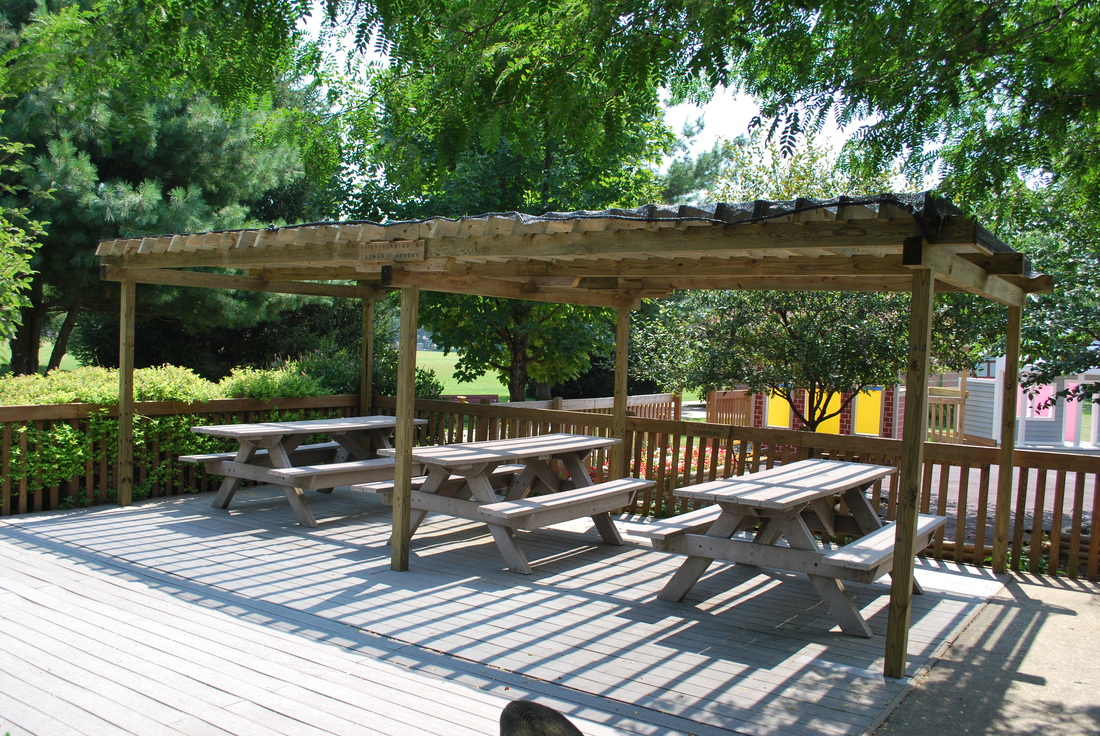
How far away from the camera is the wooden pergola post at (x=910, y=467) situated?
415cm

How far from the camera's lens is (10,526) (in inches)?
271

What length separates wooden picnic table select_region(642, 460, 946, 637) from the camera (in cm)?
475

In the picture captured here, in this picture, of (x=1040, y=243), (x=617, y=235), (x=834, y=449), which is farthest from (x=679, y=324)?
(x=617, y=235)

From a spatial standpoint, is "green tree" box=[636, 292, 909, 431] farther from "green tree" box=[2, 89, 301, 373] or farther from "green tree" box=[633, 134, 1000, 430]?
"green tree" box=[2, 89, 301, 373]

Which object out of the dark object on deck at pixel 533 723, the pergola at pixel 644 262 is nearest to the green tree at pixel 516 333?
the pergola at pixel 644 262

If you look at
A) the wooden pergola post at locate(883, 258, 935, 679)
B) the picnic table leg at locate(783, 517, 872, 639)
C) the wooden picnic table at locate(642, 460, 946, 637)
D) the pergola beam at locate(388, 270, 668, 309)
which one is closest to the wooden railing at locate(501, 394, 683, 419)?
the pergola beam at locate(388, 270, 668, 309)

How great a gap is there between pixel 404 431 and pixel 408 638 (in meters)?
1.78

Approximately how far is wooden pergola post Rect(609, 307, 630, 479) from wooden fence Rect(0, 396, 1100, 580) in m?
0.15

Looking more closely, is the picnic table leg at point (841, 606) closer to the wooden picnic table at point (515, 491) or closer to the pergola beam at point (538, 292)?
the wooden picnic table at point (515, 491)

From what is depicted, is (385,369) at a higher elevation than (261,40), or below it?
below

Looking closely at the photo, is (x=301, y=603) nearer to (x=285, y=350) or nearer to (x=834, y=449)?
(x=834, y=449)

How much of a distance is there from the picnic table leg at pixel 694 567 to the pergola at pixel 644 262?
1092 mm

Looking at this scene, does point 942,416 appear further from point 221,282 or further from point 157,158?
point 157,158

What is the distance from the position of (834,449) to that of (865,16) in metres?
4.01
